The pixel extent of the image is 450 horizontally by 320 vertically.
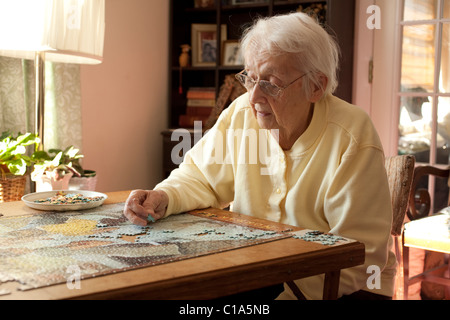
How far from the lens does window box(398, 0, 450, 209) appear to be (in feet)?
11.3

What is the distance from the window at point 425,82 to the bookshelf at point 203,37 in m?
0.60

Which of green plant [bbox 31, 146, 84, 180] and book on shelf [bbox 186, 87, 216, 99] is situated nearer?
green plant [bbox 31, 146, 84, 180]

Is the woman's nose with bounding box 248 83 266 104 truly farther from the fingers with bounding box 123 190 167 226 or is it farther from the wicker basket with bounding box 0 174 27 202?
the wicker basket with bounding box 0 174 27 202

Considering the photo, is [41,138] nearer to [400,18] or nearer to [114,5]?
[114,5]

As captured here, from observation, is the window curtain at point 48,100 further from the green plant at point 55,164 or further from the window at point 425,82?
the window at point 425,82

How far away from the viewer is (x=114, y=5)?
12.8 ft

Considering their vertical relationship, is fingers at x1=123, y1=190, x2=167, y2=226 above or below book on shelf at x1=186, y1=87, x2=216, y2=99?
below

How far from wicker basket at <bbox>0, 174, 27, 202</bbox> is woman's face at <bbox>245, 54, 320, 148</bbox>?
141cm

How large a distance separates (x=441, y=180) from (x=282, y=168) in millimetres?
2125

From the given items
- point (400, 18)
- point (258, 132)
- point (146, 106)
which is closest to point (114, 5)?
point (146, 106)

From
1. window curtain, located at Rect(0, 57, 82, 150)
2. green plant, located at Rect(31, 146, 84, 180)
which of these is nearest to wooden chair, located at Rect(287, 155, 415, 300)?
green plant, located at Rect(31, 146, 84, 180)

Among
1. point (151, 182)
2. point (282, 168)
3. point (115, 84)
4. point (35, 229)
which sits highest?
point (115, 84)

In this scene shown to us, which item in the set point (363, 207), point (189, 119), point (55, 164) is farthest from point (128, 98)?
point (363, 207)

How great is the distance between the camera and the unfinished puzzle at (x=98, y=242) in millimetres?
1077
